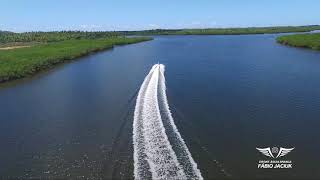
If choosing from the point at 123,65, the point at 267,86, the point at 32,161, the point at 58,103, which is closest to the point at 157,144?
the point at 32,161

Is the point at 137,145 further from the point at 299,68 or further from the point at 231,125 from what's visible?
the point at 299,68

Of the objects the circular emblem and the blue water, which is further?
the circular emblem
